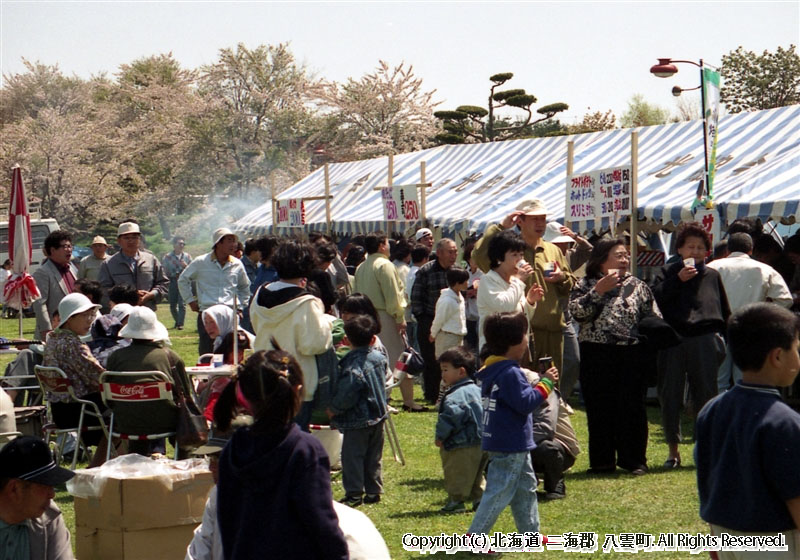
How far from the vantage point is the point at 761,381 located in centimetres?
340

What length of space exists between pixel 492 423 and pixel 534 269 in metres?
2.51

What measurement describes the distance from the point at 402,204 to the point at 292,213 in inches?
138

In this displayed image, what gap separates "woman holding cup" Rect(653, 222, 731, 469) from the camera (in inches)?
310

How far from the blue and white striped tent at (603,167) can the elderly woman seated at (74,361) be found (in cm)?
697

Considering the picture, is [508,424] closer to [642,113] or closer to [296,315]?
[296,315]

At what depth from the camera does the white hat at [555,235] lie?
9.59 m

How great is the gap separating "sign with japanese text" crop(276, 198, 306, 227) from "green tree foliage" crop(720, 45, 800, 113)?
28.1 meters

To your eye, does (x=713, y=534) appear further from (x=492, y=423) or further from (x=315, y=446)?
(x=492, y=423)

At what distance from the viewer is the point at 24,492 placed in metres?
Result: 3.86

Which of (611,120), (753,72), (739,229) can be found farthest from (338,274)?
(611,120)

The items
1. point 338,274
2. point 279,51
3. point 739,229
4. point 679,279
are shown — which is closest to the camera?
point 679,279

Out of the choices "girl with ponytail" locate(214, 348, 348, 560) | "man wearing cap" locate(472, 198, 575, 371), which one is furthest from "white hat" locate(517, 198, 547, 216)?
"girl with ponytail" locate(214, 348, 348, 560)

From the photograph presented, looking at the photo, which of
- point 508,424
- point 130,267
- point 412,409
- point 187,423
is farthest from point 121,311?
point 508,424

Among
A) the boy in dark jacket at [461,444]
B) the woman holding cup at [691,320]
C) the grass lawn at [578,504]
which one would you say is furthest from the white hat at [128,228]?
the woman holding cup at [691,320]
